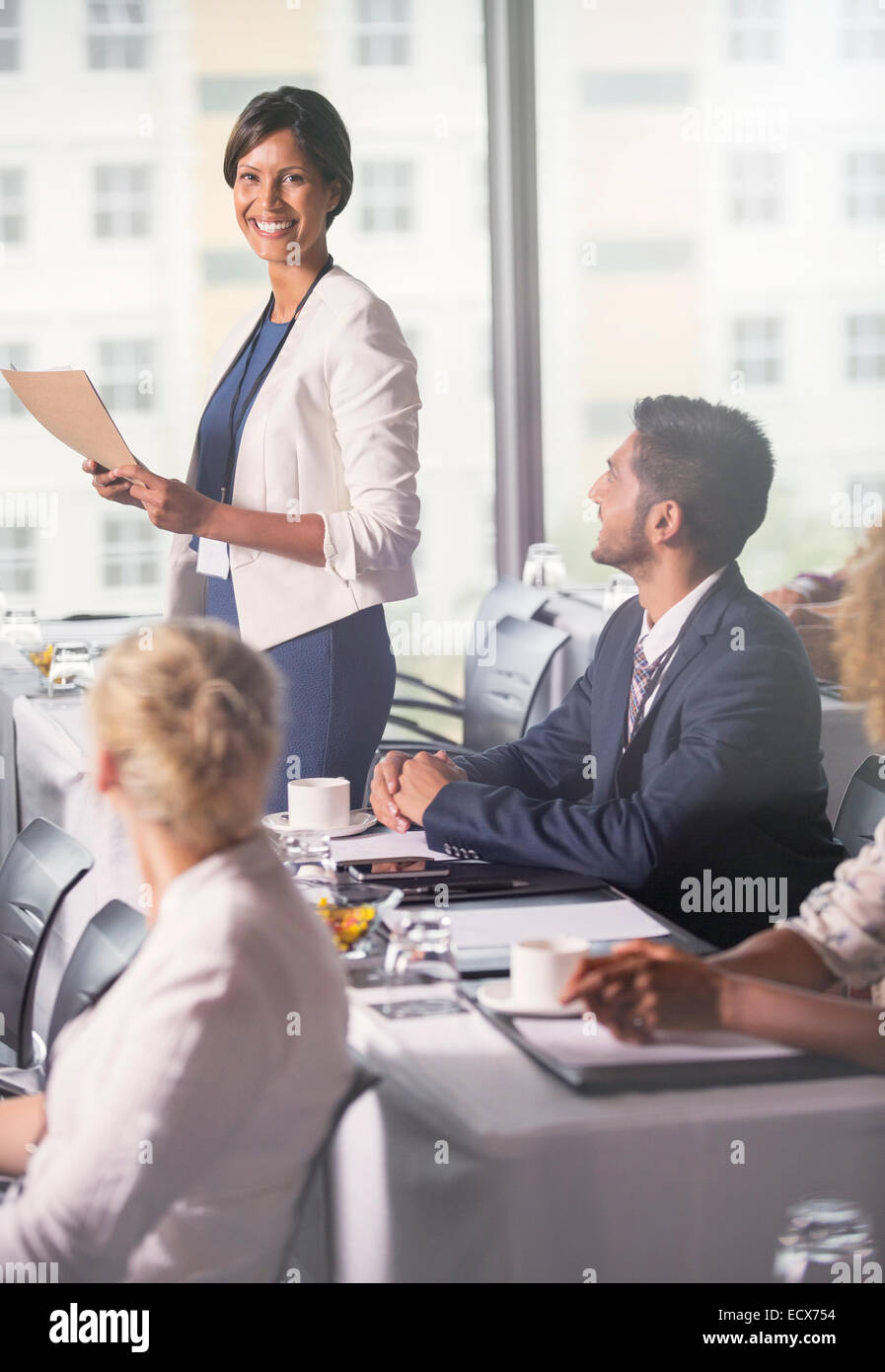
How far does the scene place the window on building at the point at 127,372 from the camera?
14.6ft

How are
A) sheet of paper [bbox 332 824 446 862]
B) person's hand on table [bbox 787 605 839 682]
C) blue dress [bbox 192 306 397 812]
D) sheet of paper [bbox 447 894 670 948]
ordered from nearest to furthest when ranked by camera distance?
sheet of paper [bbox 447 894 670 948], sheet of paper [bbox 332 824 446 862], blue dress [bbox 192 306 397 812], person's hand on table [bbox 787 605 839 682]

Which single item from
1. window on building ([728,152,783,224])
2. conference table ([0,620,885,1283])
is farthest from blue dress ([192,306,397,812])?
window on building ([728,152,783,224])

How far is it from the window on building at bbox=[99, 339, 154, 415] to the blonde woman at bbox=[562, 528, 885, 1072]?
3269 millimetres

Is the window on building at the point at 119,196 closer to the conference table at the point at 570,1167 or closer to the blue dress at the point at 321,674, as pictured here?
the blue dress at the point at 321,674

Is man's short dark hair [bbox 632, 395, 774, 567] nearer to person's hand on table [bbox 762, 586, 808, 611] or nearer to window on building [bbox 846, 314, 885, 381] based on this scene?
Result: person's hand on table [bbox 762, 586, 808, 611]

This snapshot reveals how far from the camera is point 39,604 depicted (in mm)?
4633

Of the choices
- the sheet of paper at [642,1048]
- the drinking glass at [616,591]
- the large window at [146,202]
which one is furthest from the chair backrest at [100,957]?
the large window at [146,202]

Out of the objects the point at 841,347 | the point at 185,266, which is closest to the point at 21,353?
the point at 185,266

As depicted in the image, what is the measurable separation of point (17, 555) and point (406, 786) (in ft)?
9.48

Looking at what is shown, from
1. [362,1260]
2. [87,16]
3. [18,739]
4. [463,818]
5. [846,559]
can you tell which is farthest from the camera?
[87,16]

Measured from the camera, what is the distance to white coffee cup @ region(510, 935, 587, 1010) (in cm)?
134

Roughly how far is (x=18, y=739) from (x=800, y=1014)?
7.71 ft

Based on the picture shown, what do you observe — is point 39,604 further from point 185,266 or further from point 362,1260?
point 362,1260

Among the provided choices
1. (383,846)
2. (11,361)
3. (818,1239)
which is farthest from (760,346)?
(818,1239)
